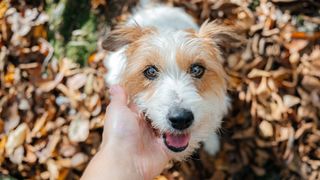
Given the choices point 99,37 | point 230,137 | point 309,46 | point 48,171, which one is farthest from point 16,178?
point 309,46

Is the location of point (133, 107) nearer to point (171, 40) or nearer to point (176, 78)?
point (176, 78)

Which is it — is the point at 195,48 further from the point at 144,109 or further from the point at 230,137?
the point at 230,137

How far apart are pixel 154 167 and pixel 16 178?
1.41 meters

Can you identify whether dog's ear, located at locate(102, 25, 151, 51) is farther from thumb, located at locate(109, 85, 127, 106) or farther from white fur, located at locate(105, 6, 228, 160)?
thumb, located at locate(109, 85, 127, 106)

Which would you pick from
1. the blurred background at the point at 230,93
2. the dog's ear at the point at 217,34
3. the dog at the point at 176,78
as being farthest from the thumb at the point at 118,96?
the blurred background at the point at 230,93

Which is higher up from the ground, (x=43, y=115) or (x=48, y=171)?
(x=43, y=115)

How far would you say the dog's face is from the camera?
9.72 feet

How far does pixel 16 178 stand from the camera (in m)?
3.96

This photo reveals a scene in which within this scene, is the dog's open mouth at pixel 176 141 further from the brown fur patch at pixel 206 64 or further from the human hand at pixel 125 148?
the brown fur patch at pixel 206 64

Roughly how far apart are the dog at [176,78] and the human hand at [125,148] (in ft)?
0.31

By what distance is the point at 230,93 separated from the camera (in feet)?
13.6

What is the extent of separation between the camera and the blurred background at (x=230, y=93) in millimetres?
3949

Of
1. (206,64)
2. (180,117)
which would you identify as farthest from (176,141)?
(206,64)

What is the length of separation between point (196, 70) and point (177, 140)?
1.52ft
